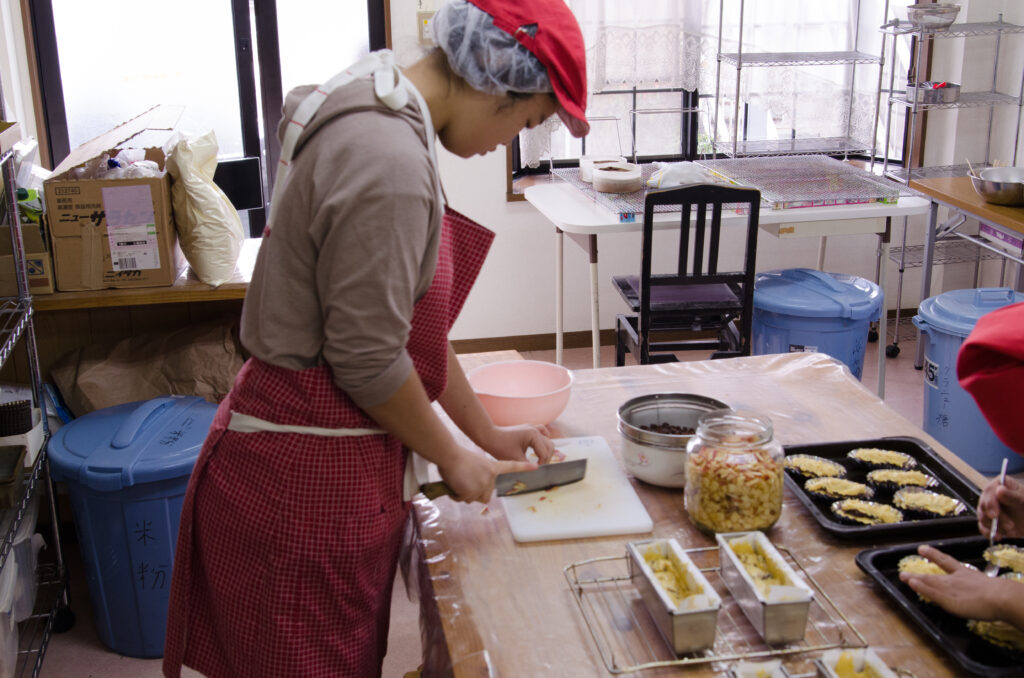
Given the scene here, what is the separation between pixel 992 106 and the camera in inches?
163

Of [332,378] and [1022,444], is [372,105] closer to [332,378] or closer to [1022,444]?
[332,378]

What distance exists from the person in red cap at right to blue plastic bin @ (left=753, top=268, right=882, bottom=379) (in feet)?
6.64

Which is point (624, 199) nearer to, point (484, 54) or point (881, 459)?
point (881, 459)

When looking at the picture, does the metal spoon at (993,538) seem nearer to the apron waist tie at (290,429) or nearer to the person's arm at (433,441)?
the person's arm at (433,441)

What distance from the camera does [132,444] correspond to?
217 centimetres

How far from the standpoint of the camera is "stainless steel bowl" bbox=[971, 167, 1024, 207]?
304 cm

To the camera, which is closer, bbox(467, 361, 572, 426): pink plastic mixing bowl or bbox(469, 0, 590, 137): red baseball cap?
bbox(469, 0, 590, 137): red baseball cap

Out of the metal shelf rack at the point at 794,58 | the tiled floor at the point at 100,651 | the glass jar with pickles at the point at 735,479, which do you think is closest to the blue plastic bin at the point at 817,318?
the metal shelf rack at the point at 794,58

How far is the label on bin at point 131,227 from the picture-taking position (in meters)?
2.26

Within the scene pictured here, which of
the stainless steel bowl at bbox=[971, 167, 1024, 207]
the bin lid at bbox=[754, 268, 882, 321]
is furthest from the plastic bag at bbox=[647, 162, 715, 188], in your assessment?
the stainless steel bowl at bbox=[971, 167, 1024, 207]

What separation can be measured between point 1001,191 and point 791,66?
1310 mm

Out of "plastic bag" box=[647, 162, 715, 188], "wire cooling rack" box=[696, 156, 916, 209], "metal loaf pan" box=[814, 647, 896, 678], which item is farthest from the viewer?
"plastic bag" box=[647, 162, 715, 188]

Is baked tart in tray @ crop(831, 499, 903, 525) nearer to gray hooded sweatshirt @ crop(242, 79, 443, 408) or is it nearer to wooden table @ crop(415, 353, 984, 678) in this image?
wooden table @ crop(415, 353, 984, 678)

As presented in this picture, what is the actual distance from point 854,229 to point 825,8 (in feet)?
4.34
